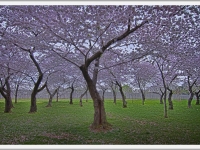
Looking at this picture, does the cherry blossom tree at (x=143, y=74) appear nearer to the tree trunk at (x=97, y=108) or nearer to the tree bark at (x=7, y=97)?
the tree trunk at (x=97, y=108)

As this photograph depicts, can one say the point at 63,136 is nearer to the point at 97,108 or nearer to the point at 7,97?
the point at 97,108

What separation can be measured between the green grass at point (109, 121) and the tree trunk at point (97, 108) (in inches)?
6.4

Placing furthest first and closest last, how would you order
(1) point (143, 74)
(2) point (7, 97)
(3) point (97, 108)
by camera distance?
1. (1) point (143, 74)
2. (2) point (7, 97)
3. (3) point (97, 108)

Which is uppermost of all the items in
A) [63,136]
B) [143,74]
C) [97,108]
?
[143,74]

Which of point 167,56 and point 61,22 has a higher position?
point 61,22

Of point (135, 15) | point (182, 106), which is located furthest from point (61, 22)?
point (182, 106)

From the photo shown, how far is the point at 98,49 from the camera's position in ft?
12.6

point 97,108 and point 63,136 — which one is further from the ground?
point 97,108

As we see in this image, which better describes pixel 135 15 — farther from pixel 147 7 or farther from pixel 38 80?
pixel 38 80

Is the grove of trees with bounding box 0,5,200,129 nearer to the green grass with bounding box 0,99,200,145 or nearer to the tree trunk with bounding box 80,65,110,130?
the tree trunk with bounding box 80,65,110,130

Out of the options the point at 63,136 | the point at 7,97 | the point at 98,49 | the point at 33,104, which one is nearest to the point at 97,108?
the point at 63,136

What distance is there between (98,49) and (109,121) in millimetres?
1458

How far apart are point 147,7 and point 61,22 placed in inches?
57.3

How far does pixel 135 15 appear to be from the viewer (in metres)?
3.32
